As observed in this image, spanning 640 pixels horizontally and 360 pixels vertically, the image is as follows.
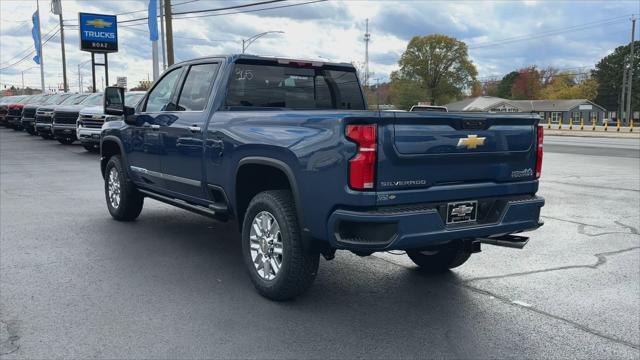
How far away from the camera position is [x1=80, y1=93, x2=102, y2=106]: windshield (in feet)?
66.3

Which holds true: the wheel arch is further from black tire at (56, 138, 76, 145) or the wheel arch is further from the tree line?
the tree line

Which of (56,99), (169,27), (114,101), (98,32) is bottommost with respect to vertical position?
(114,101)

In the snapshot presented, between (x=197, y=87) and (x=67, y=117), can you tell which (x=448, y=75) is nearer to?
(x=67, y=117)

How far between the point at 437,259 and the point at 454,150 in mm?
1657

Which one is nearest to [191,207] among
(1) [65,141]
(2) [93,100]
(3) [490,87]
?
(2) [93,100]

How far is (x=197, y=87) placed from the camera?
5.90 metres

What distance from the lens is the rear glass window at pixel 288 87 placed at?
218 inches

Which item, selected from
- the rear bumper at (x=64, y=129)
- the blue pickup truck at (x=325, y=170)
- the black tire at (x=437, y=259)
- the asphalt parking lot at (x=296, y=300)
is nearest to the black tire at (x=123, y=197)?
the asphalt parking lot at (x=296, y=300)

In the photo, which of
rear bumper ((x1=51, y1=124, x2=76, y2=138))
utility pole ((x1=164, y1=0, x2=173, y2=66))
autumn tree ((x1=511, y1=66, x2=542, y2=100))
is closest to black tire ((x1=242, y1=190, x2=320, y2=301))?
rear bumper ((x1=51, y1=124, x2=76, y2=138))

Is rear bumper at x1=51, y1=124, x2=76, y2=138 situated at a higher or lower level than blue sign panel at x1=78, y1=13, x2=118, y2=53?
lower

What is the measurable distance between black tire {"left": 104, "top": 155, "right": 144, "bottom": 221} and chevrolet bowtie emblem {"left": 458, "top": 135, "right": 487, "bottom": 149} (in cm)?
461

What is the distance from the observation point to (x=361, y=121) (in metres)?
3.78

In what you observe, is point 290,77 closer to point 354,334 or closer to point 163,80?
point 163,80

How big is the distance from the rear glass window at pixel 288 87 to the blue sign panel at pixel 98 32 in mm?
29833
